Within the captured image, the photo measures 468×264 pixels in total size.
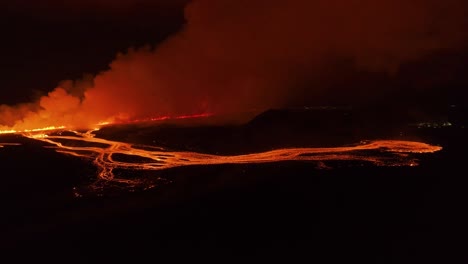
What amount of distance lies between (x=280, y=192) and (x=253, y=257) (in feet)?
24.1

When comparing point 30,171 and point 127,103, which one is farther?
point 127,103

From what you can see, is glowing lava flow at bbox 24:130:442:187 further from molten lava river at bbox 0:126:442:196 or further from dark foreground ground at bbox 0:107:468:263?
dark foreground ground at bbox 0:107:468:263

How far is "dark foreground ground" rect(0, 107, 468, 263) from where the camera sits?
15070mm

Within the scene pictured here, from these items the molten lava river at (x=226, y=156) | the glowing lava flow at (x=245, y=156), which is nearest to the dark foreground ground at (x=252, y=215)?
the molten lava river at (x=226, y=156)

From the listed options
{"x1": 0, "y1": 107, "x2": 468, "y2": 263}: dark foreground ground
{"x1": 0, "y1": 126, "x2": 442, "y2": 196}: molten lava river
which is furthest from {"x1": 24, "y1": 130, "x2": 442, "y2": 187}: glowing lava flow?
{"x1": 0, "y1": 107, "x2": 468, "y2": 263}: dark foreground ground

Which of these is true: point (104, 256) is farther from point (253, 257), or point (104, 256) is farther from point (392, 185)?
point (392, 185)

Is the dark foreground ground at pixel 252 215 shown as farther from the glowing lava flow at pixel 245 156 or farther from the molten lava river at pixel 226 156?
the glowing lava flow at pixel 245 156

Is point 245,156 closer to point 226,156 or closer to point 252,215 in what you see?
point 226,156

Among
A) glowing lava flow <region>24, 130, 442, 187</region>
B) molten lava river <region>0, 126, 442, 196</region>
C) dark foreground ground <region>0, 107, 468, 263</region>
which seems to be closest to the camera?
dark foreground ground <region>0, 107, 468, 263</region>

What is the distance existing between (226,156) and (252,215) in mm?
12737

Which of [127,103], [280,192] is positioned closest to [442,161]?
[280,192]

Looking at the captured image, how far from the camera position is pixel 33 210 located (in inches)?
811

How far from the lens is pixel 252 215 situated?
60.8ft

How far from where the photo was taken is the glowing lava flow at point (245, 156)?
1112 inches
